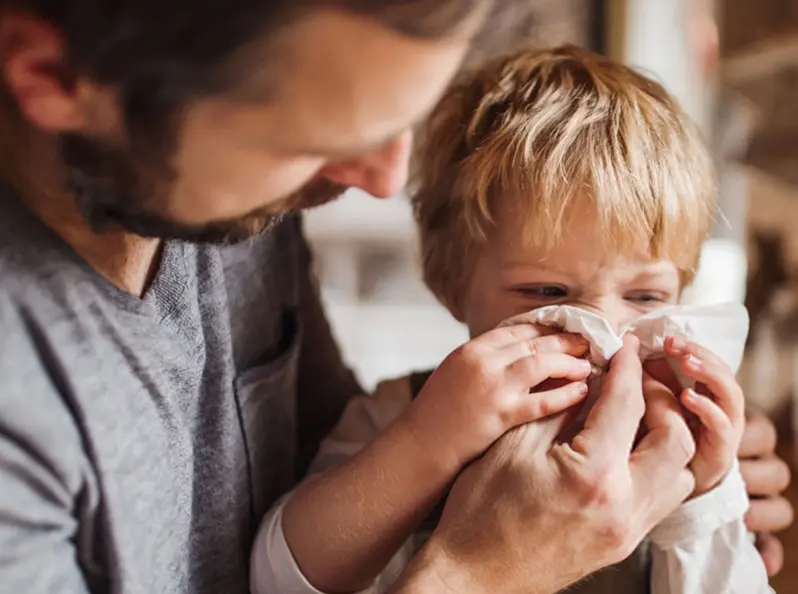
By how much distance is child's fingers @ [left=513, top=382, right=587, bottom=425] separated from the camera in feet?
2.65

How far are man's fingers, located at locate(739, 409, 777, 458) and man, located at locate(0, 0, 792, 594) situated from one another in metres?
0.24

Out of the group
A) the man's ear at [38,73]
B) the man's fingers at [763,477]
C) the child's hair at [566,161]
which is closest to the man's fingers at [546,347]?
the child's hair at [566,161]

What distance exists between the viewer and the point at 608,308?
2.93 ft

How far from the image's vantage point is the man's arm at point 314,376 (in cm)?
111

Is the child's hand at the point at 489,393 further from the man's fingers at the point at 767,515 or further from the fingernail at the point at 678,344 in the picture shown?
the man's fingers at the point at 767,515

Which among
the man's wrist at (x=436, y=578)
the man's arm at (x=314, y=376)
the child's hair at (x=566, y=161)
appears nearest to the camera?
the man's wrist at (x=436, y=578)

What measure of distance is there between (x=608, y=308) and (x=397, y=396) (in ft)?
0.90

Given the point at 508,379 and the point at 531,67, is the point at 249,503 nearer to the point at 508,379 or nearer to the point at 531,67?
the point at 508,379

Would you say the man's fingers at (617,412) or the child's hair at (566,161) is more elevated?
the child's hair at (566,161)

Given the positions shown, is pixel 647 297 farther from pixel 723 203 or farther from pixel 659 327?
pixel 723 203

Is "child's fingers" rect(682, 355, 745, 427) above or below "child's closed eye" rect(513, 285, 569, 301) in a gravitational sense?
below

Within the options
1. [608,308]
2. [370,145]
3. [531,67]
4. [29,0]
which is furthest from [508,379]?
[29,0]

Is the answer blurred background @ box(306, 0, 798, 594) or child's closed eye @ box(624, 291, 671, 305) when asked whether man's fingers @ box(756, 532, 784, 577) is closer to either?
child's closed eye @ box(624, 291, 671, 305)

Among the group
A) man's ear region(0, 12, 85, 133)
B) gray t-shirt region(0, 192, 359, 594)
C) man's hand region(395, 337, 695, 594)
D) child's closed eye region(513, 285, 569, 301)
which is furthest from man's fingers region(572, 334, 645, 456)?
man's ear region(0, 12, 85, 133)
